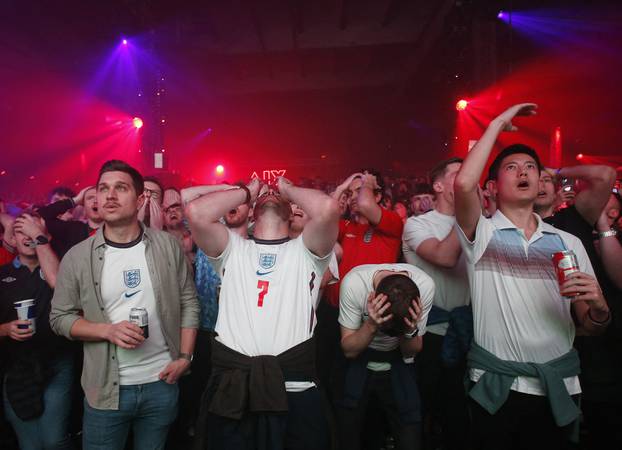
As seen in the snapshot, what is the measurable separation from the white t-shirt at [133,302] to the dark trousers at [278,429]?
1.57ft

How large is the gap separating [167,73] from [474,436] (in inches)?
476

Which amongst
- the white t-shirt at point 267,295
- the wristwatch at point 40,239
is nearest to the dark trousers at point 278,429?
the white t-shirt at point 267,295

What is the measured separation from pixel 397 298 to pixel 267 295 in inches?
25.5

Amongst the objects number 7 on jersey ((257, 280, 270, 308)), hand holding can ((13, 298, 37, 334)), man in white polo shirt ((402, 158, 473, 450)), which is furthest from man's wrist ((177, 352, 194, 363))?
man in white polo shirt ((402, 158, 473, 450))

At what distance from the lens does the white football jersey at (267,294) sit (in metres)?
2.03

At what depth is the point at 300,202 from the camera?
227cm

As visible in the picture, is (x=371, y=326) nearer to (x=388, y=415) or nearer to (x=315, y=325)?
(x=315, y=325)

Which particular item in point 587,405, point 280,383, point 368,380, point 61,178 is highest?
point 61,178

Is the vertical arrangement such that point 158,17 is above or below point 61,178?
above

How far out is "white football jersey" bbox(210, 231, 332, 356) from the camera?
2.03 metres

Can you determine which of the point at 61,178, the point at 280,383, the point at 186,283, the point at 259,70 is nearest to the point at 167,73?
the point at 259,70

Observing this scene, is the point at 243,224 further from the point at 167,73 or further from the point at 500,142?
the point at 167,73

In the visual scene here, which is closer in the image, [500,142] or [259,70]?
[500,142]

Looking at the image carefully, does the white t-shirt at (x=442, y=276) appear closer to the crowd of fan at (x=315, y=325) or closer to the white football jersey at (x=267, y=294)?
the crowd of fan at (x=315, y=325)
